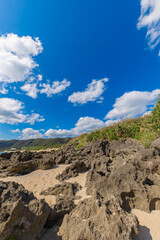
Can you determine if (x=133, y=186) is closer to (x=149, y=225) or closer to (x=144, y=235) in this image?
(x=149, y=225)

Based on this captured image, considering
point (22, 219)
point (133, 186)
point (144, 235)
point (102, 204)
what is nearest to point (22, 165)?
point (22, 219)

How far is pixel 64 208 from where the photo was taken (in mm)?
3809

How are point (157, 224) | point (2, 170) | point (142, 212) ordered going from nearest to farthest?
point (157, 224), point (142, 212), point (2, 170)

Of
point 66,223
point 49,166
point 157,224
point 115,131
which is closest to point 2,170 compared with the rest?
point 49,166

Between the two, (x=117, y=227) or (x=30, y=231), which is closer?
(x=117, y=227)

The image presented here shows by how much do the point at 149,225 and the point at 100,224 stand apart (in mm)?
1790

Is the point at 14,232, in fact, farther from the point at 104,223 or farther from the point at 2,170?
the point at 2,170

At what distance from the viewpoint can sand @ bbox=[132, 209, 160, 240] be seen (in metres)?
2.96

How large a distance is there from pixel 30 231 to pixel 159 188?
422cm

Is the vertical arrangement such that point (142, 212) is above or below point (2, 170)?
below

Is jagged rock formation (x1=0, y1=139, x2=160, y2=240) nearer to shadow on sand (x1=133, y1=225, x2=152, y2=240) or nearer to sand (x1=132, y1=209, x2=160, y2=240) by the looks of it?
sand (x1=132, y1=209, x2=160, y2=240)

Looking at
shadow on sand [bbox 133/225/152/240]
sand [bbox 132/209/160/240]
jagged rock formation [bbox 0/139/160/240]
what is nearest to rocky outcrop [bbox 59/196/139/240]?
jagged rock formation [bbox 0/139/160/240]

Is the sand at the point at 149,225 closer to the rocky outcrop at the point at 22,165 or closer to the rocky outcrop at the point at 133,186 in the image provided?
the rocky outcrop at the point at 133,186

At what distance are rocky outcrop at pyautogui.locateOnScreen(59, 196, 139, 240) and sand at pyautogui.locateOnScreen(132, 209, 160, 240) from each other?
706mm
